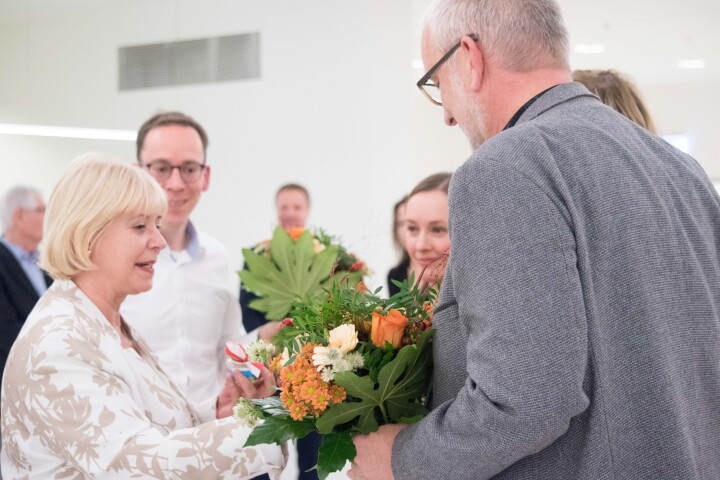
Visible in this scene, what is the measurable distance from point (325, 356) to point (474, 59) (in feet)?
1.85

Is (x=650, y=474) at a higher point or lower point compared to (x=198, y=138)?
lower

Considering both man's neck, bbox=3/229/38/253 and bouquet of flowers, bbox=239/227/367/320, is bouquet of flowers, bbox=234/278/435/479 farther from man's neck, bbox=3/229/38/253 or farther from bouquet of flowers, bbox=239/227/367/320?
man's neck, bbox=3/229/38/253

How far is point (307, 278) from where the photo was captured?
2.47 m

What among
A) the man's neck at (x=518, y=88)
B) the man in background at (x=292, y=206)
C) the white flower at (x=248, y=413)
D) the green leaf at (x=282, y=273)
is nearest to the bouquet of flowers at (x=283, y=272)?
the green leaf at (x=282, y=273)

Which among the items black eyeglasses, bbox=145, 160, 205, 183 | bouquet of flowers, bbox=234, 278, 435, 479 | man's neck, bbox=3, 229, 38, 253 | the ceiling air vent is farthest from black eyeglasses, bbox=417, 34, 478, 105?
the ceiling air vent

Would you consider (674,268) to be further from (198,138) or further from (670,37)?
(670,37)

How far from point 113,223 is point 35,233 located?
3802 millimetres

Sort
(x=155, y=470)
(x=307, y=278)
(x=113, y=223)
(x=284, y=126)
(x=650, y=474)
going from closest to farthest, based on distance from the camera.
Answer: (x=650, y=474) < (x=155, y=470) < (x=113, y=223) < (x=307, y=278) < (x=284, y=126)

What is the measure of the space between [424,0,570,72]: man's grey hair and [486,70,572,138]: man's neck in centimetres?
1

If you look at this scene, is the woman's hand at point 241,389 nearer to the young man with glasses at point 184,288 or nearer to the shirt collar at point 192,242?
the young man with glasses at point 184,288

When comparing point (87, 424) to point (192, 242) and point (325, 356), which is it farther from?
point (192, 242)

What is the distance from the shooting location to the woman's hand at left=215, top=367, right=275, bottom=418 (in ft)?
6.85

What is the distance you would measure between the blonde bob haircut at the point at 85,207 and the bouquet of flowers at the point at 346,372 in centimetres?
69

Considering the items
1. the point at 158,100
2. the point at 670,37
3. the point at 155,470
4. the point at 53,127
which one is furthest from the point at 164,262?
the point at 670,37
